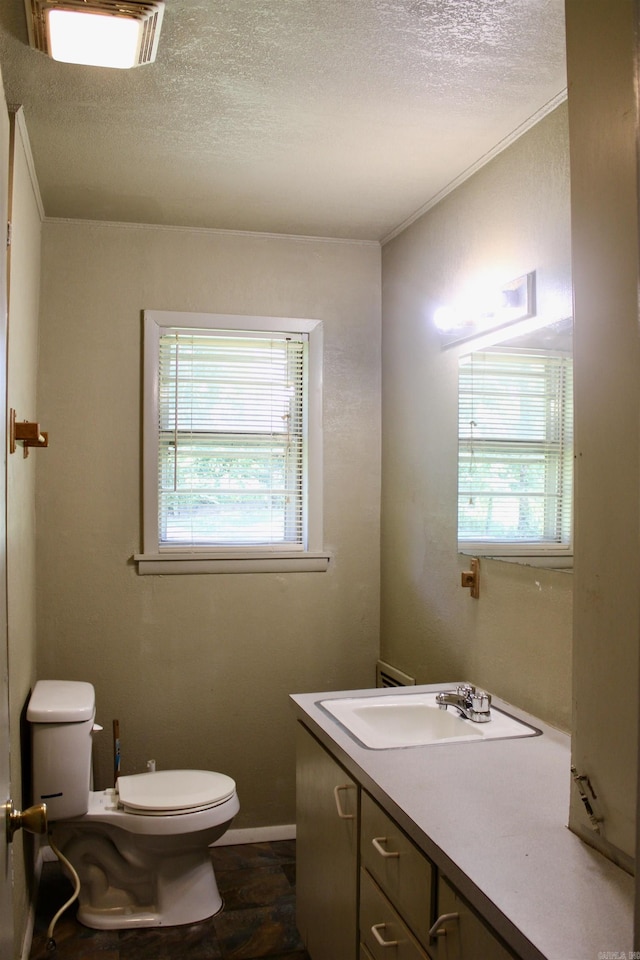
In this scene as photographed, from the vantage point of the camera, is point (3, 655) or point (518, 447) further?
point (518, 447)

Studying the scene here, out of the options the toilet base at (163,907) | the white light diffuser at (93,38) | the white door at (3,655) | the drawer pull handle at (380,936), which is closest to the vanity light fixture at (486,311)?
the white light diffuser at (93,38)

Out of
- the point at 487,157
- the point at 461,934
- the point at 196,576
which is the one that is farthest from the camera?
the point at 196,576

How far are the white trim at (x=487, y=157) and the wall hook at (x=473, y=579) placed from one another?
4.40ft

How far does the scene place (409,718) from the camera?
2549 mm

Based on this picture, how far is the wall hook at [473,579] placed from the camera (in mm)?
2754

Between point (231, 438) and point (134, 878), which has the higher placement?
point (231, 438)

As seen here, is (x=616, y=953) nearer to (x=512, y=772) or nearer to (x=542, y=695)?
(x=512, y=772)

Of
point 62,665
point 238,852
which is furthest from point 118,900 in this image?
point 62,665

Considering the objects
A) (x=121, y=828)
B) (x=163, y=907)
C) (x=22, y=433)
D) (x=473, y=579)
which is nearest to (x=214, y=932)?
(x=163, y=907)

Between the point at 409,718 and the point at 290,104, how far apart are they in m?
1.89

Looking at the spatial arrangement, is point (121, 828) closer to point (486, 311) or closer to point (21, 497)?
point (21, 497)

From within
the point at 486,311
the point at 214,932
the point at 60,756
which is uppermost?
the point at 486,311

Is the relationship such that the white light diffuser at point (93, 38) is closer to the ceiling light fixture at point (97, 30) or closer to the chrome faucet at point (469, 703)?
the ceiling light fixture at point (97, 30)

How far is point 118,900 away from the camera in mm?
2910
